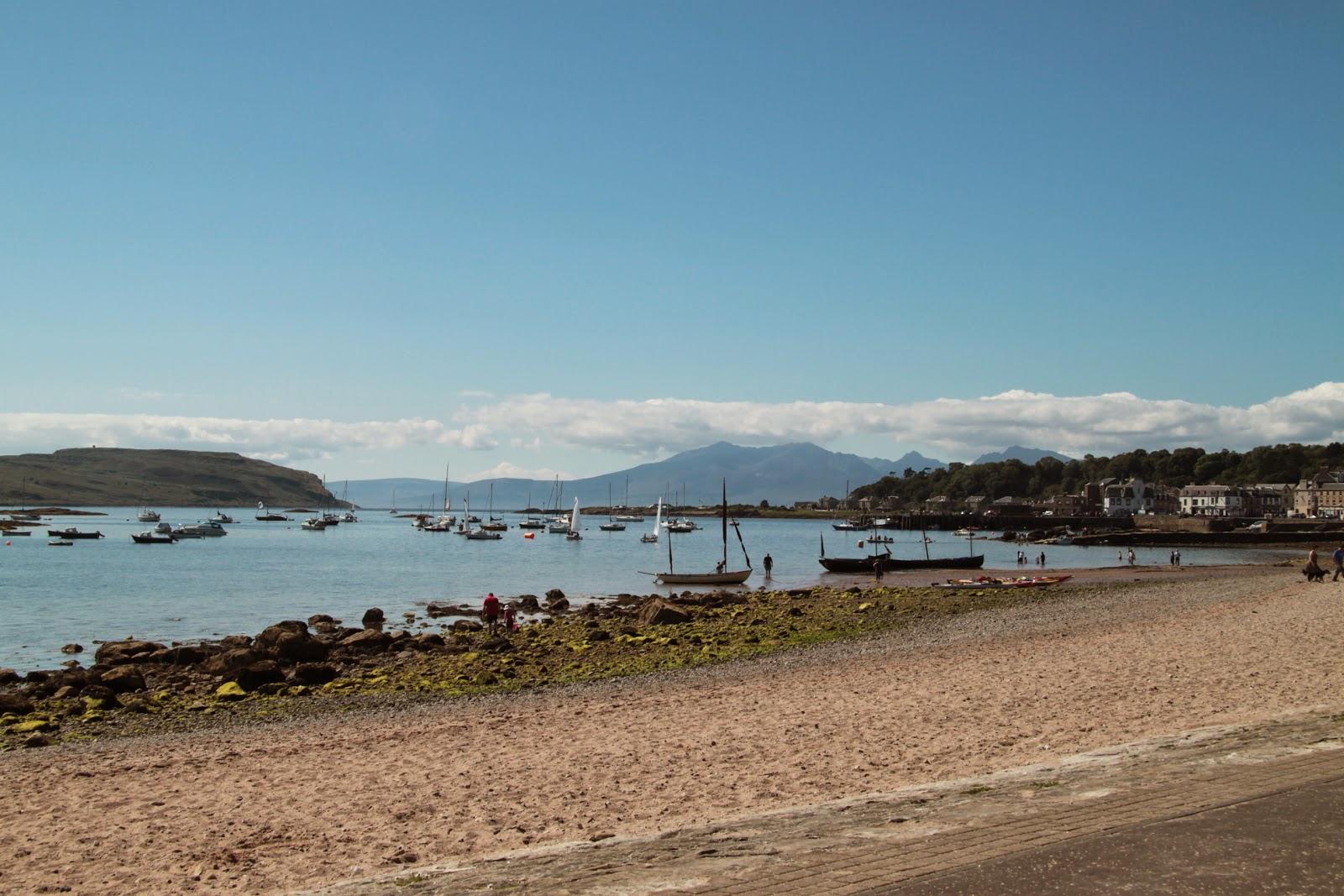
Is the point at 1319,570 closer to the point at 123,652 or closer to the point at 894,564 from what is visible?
the point at 894,564

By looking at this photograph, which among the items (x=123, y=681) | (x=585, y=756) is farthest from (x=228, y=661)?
(x=585, y=756)

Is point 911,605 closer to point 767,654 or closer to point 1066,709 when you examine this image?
point 767,654

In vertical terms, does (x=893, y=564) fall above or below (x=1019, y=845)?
below

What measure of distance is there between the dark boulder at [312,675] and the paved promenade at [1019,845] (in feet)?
58.8

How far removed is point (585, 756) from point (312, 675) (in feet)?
44.6

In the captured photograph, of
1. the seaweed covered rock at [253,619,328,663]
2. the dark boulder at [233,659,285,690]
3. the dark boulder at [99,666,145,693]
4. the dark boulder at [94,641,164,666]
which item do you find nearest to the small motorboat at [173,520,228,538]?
the dark boulder at [94,641,164,666]

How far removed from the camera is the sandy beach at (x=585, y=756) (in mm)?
10844

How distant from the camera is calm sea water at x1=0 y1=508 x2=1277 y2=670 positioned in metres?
43.9

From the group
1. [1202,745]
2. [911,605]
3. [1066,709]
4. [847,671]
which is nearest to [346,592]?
[911,605]

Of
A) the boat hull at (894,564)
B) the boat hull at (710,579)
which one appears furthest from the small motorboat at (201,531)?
the boat hull at (894,564)

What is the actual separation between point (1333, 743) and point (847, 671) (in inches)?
492

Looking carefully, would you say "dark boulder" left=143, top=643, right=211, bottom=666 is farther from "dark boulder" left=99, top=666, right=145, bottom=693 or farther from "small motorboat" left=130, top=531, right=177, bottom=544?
"small motorboat" left=130, top=531, right=177, bottom=544

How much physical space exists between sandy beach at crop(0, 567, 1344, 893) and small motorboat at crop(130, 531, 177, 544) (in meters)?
116

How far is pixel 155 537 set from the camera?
4924 inches
